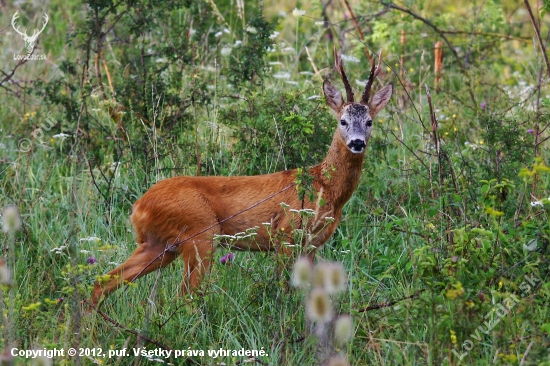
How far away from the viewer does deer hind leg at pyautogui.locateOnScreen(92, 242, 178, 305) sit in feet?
18.5

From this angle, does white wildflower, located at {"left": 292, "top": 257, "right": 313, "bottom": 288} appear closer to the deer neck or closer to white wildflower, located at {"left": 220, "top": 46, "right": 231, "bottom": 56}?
the deer neck

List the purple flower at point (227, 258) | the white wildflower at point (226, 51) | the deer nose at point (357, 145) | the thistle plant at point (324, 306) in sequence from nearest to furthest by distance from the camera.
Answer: the thistle plant at point (324, 306) < the purple flower at point (227, 258) < the deer nose at point (357, 145) < the white wildflower at point (226, 51)

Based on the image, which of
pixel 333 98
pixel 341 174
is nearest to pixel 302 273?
pixel 341 174

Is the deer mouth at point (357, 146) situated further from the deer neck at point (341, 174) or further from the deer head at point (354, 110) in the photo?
the deer neck at point (341, 174)

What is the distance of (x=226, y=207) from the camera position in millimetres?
6039

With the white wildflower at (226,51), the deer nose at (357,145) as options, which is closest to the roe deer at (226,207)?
the deer nose at (357,145)

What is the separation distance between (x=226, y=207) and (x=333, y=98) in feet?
4.20

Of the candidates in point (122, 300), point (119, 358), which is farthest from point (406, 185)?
point (119, 358)

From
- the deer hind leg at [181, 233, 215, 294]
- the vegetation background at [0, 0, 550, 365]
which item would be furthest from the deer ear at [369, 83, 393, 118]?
the deer hind leg at [181, 233, 215, 294]

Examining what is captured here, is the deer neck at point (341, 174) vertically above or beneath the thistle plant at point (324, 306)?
above

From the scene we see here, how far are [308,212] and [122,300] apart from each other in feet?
4.15

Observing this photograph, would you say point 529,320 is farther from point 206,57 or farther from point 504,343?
point 206,57

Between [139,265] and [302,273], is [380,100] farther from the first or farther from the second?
[302,273]

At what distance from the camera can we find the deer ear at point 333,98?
21.7 feet
